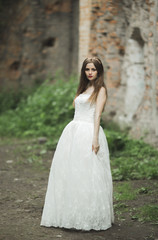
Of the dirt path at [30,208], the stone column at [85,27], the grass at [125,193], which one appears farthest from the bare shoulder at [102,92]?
the stone column at [85,27]

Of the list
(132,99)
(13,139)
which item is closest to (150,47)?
(132,99)

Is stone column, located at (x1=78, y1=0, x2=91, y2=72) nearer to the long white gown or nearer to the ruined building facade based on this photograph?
the ruined building facade

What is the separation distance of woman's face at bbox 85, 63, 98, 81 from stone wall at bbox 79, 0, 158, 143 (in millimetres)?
3610

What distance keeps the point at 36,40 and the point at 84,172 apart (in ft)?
33.7

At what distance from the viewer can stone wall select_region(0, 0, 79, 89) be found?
13406 millimetres

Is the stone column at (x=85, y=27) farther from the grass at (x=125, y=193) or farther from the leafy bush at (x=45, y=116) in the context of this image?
the grass at (x=125, y=193)

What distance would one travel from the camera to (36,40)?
13.6 m

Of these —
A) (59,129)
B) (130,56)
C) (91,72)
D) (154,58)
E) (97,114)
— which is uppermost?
(130,56)

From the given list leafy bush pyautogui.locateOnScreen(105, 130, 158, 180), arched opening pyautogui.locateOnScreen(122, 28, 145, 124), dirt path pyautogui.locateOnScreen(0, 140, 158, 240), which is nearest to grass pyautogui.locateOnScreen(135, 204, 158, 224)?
dirt path pyautogui.locateOnScreen(0, 140, 158, 240)

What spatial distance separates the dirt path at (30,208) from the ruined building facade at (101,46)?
2.42 m

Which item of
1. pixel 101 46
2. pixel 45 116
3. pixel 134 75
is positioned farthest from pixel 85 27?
pixel 45 116

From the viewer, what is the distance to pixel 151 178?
6.05 m

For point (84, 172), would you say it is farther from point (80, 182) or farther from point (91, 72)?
point (91, 72)

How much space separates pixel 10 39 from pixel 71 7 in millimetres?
2425
